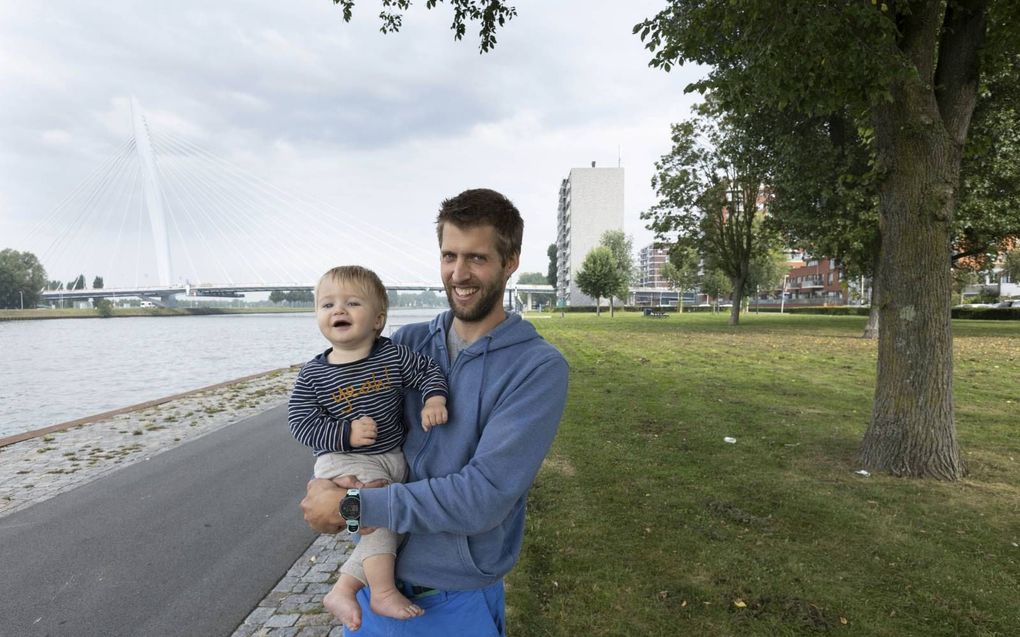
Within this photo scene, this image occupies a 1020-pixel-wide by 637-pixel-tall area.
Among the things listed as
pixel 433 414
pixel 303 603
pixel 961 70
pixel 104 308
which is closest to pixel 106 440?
pixel 303 603

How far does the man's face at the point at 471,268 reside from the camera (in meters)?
1.70

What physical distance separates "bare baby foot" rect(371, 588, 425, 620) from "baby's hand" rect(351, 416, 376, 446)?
0.44 metres

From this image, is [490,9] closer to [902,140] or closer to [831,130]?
[902,140]

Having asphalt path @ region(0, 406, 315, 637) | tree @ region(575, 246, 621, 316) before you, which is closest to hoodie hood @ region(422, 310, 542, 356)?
asphalt path @ region(0, 406, 315, 637)

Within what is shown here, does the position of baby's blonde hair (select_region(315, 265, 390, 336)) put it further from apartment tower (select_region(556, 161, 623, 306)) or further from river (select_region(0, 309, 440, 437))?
apartment tower (select_region(556, 161, 623, 306))

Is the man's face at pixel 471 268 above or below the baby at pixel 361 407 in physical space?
above

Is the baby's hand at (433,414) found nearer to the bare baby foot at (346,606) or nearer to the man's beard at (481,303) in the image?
the man's beard at (481,303)

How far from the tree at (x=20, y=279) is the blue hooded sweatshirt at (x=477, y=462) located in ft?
303

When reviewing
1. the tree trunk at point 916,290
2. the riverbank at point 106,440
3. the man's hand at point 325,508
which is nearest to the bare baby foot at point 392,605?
the man's hand at point 325,508

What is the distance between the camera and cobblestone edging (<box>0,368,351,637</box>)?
3426 millimetres

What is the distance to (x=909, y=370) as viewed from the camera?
5.36 m

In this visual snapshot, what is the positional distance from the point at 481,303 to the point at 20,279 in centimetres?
9423

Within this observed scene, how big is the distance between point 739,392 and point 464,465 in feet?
31.6

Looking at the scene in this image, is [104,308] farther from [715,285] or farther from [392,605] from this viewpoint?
[392,605]
